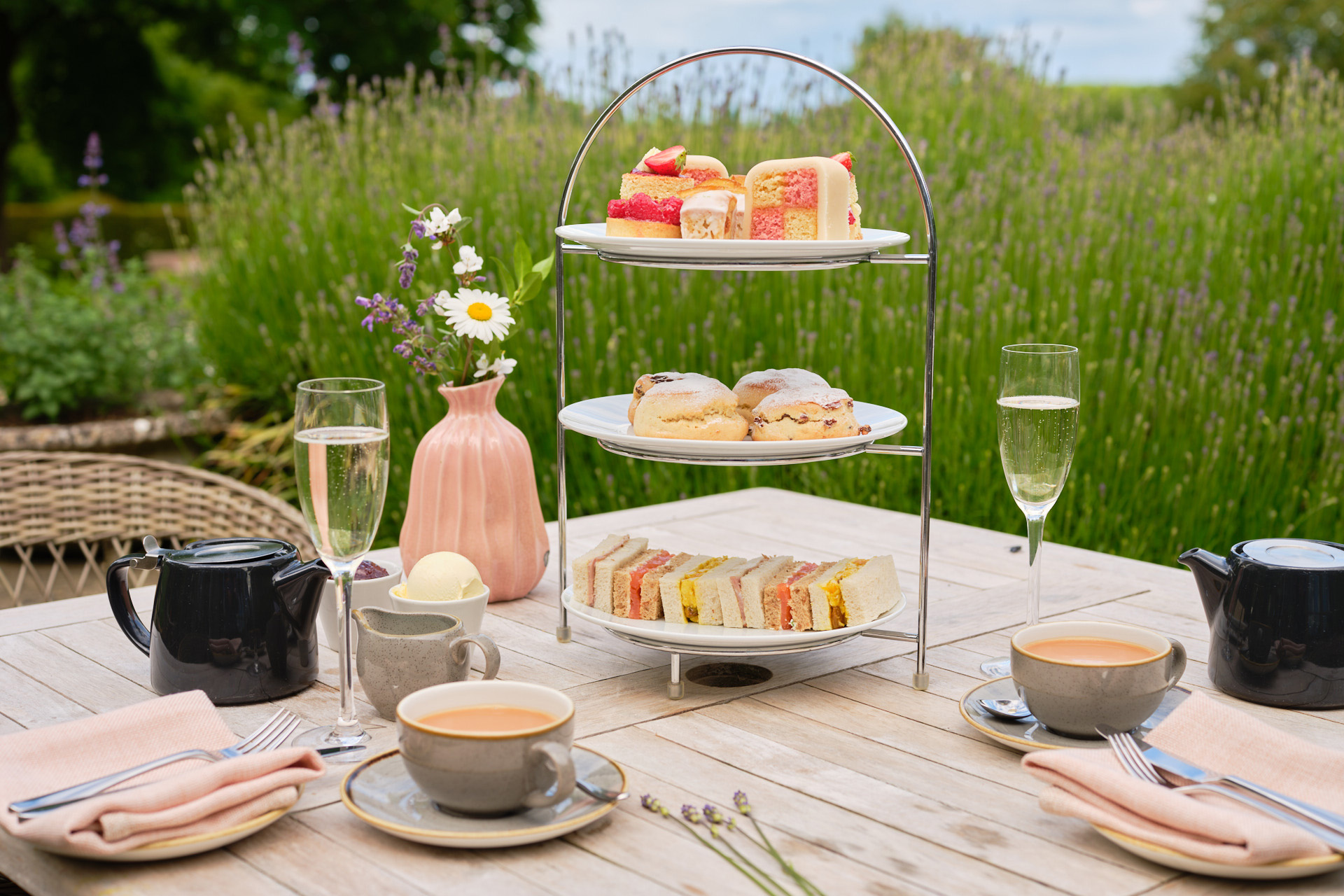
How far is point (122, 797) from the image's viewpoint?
42.3 inches

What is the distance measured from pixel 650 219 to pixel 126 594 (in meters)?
0.76

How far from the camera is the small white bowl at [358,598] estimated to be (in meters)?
1.60

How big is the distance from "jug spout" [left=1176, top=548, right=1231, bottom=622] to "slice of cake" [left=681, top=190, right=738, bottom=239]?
65cm

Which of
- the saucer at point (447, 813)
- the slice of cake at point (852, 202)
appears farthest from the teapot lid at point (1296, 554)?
the saucer at point (447, 813)

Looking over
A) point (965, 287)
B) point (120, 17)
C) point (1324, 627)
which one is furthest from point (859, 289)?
point (120, 17)

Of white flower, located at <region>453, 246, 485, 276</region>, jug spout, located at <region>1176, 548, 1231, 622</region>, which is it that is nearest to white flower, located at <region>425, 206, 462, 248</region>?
white flower, located at <region>453, 246, 485, 276</region>

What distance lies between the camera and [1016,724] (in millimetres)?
1348

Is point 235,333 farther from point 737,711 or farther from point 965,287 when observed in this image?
point 737,711

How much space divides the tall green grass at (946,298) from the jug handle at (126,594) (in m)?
1.87

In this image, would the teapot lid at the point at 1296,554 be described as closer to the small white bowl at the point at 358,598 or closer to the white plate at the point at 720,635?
the white plate at the point at 720,635

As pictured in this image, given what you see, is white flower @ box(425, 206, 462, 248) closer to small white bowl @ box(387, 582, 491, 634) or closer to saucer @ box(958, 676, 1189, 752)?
small white bowl @ box(387, 582, 491, 634)

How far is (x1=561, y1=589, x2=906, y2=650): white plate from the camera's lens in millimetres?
1452

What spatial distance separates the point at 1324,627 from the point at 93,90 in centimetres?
1469

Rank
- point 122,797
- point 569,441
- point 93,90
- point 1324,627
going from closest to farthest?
point 122,797 → point 1324,627 → point 569,441 → point 93,90
